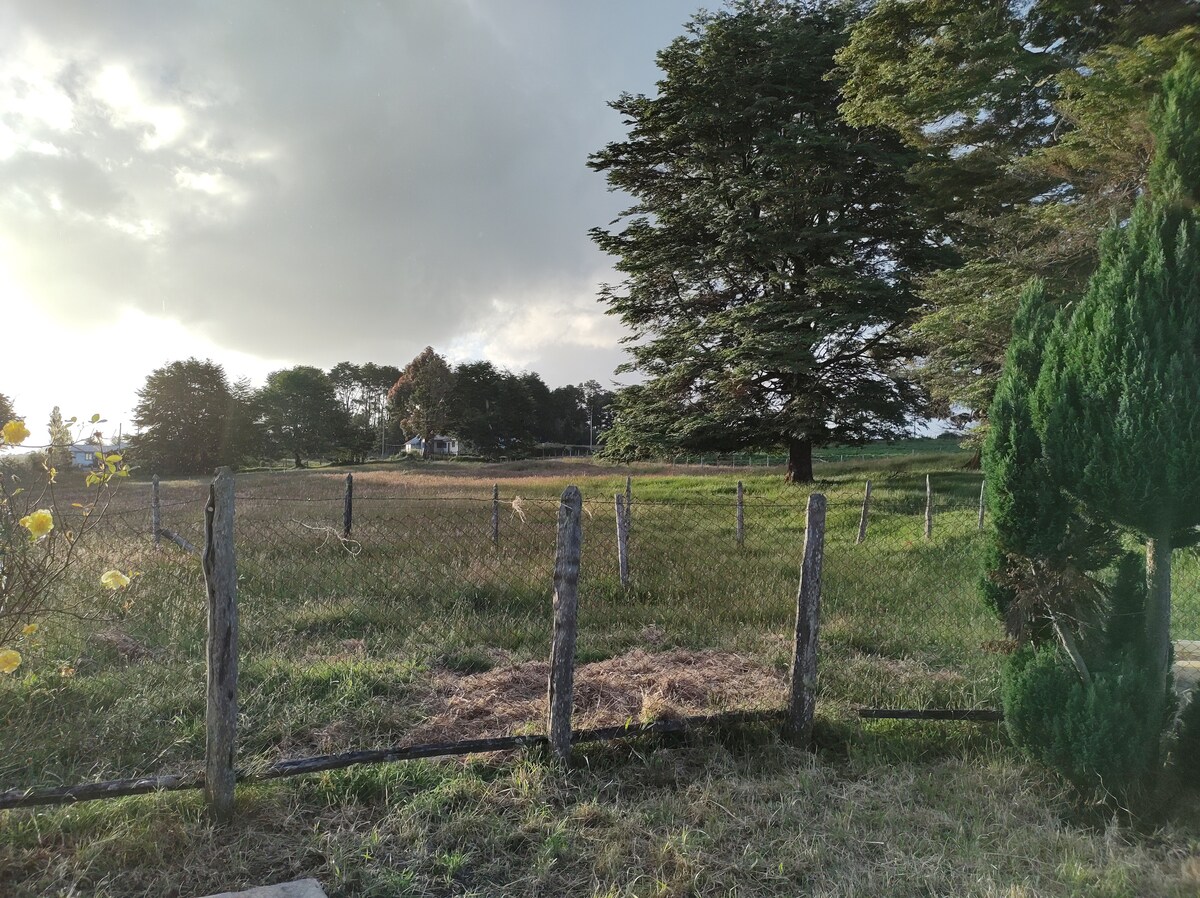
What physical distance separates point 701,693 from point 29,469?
5.11 meters

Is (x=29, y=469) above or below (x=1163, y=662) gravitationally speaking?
above

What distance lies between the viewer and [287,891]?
2299mm


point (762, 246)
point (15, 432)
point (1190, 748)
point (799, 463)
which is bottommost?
point (1190, 748)

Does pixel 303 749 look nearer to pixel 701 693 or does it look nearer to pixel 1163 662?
pixel 701 693

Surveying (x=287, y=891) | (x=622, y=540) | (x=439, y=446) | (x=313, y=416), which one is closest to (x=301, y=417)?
(x=313, y=416)

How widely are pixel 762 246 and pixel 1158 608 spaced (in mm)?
14863

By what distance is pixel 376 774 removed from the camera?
10.3 ft

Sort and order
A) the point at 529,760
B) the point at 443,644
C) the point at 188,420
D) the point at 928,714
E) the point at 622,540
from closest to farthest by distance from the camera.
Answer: the point at 529,760, the point at 928,714, the point at 443,644, the point at 622,540, the point at 188,420

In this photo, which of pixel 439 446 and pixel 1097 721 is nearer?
pixel 1097 721

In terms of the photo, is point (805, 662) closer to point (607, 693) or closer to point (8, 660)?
point (607, 693)

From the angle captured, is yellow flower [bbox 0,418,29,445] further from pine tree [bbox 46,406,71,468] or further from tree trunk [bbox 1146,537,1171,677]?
tree trunk [bbox 1146,537,1171,677]

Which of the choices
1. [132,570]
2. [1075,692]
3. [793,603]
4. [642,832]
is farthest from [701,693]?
[132,570]

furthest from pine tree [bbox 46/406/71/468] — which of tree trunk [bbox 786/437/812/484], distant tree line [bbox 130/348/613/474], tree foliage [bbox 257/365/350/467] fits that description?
tree foliage [bbox 257/365/350/467]

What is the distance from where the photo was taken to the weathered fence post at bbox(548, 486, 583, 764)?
3285 millimetres
